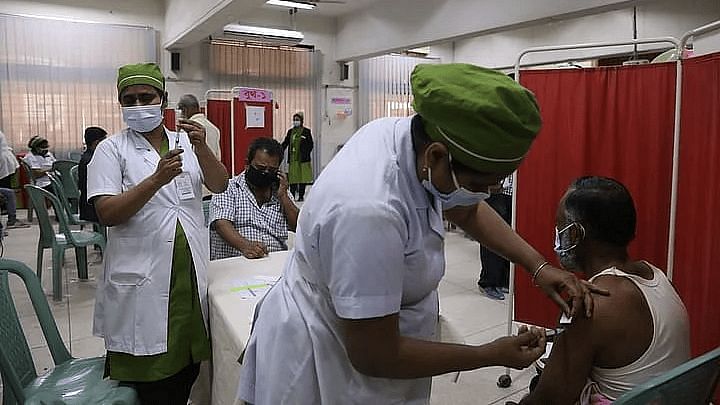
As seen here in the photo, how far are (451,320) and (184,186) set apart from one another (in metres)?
2.15

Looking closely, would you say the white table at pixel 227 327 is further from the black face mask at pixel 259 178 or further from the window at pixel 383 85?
the window at pixel 383 85

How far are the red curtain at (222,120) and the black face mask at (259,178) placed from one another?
11.8ft

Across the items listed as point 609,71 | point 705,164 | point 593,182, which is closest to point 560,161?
point 609,71

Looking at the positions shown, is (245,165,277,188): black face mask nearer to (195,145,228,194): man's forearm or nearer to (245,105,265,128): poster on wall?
(195,145,228,194): man's forearm

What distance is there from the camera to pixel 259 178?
8.51ft

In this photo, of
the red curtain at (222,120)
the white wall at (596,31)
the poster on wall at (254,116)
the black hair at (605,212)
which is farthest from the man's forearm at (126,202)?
the white wall at (596,31)

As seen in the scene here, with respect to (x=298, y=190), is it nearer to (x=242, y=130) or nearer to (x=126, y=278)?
(x=242, y=130)

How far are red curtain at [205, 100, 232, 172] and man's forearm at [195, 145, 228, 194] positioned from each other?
166 inches

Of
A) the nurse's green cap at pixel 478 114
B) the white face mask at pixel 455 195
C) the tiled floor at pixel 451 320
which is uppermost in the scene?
the nurse's green cap at pixel 478 114

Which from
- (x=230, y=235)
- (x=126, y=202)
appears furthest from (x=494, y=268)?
(x=126, y=202)

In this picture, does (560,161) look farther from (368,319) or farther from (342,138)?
(342,138)

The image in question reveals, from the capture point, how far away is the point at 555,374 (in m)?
1.28

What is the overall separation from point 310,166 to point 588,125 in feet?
23.1

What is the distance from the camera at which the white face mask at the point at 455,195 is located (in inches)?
34.3
